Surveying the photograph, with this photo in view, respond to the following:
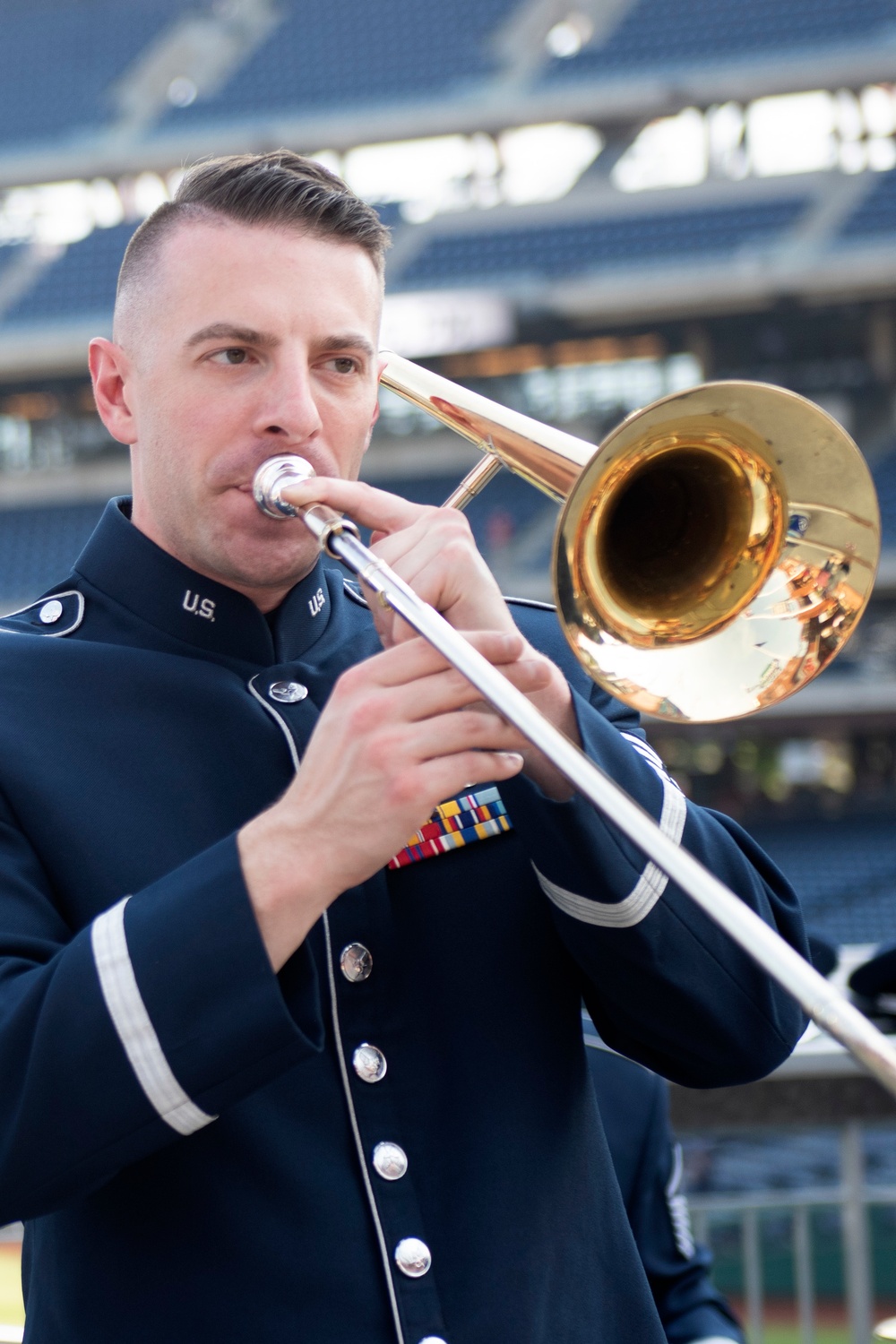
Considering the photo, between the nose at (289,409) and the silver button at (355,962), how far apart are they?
1.45ft

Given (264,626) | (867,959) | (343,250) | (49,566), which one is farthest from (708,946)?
(49,566)

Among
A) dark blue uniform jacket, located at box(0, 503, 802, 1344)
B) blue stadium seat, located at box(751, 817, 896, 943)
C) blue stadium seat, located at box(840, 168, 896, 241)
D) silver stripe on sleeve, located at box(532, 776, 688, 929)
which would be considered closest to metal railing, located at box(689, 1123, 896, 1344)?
dark blue uniform jacket, located at box(0, 503, 802, 1344)

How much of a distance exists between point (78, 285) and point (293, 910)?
16614 millimetres

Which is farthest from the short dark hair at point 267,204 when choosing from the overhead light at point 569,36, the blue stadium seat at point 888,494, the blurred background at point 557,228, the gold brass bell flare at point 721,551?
the overhead light at point 569,36

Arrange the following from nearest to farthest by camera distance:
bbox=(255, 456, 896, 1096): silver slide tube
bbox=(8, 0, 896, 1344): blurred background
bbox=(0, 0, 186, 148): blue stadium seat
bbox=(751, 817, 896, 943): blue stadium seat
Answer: bbox=(255, 456, 896, 1096): silver slide tube
bbox=(751, 817, 896, 943): blue stadium seat
bbox=(8, 0, 896, 1344): blurred background
bbox=(0, 0, 186, 148): blue stadium seat

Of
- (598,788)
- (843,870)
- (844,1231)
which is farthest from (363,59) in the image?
(598,788)

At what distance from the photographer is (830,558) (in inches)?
55.7

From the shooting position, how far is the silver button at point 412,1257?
47.6 inches

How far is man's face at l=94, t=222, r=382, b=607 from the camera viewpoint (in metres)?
1.32

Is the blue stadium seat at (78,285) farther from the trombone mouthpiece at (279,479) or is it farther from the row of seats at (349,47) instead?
the trombone mouthpiece at (279,479)

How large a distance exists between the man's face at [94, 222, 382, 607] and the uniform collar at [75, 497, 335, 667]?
0.8 inches

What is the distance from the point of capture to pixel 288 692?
55.7 inches

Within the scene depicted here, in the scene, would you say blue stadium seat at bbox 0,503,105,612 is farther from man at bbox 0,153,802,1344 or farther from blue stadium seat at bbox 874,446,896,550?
man at bbox 0,153,802,1344

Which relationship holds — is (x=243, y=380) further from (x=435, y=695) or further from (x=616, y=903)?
(x=616, y=903)
